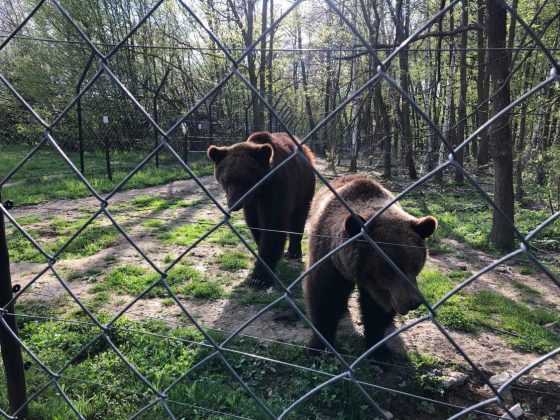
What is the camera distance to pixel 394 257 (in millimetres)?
2672

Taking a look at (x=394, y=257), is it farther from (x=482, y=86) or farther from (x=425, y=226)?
(x=482, y=86)

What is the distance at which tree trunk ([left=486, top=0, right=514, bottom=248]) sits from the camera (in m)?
5.32

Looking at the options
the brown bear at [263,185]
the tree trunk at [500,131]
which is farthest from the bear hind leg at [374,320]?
the tree trunk at [500,131]

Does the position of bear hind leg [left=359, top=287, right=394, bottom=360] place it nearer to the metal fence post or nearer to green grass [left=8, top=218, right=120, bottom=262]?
the metal fence post

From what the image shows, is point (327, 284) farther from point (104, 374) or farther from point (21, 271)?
point (21, 271)

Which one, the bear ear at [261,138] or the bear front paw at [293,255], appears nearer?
the bear ear at [261,138]

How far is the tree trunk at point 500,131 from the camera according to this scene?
532 cm

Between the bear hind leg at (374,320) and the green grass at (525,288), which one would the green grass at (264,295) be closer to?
the bear hind leg at (374,320)

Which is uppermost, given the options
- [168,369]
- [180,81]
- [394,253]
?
[180,81]

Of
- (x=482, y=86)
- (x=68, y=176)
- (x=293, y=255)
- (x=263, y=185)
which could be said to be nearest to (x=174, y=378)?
(x=263, y=185)

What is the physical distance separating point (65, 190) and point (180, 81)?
8708 mm

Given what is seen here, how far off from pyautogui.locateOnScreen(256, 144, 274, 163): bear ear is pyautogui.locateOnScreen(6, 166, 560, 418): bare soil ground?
1082mm

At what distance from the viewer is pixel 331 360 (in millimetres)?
3270

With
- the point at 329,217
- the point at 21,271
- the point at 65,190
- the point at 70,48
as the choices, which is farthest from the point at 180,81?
the point at 329,217
